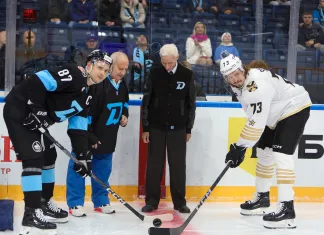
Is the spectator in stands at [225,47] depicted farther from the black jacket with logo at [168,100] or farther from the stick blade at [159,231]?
the stick blade at [159,231]

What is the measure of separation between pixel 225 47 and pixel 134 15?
880mm

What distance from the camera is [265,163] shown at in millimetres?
4438

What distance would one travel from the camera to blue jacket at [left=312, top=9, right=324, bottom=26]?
5852 millimetres

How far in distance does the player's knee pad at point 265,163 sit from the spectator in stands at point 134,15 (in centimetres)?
191

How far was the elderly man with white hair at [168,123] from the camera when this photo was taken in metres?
4.55

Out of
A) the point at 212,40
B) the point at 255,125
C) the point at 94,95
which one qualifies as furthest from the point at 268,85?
the point at 212,40

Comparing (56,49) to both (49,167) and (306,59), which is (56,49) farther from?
(306,59)

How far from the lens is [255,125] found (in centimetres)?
397

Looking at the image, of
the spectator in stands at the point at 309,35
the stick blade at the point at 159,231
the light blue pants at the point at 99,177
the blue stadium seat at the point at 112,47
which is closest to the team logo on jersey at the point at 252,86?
the stick blade at the point at 159,231

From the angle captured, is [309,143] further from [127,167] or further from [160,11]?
[160,11]

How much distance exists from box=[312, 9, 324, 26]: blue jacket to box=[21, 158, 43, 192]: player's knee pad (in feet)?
10.7

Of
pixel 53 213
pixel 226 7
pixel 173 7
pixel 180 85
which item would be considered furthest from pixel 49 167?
pixel 226 7

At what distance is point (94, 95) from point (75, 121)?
0.51m

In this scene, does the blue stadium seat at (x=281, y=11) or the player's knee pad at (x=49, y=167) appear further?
the blue stadium seat at (x=281, y=11)
